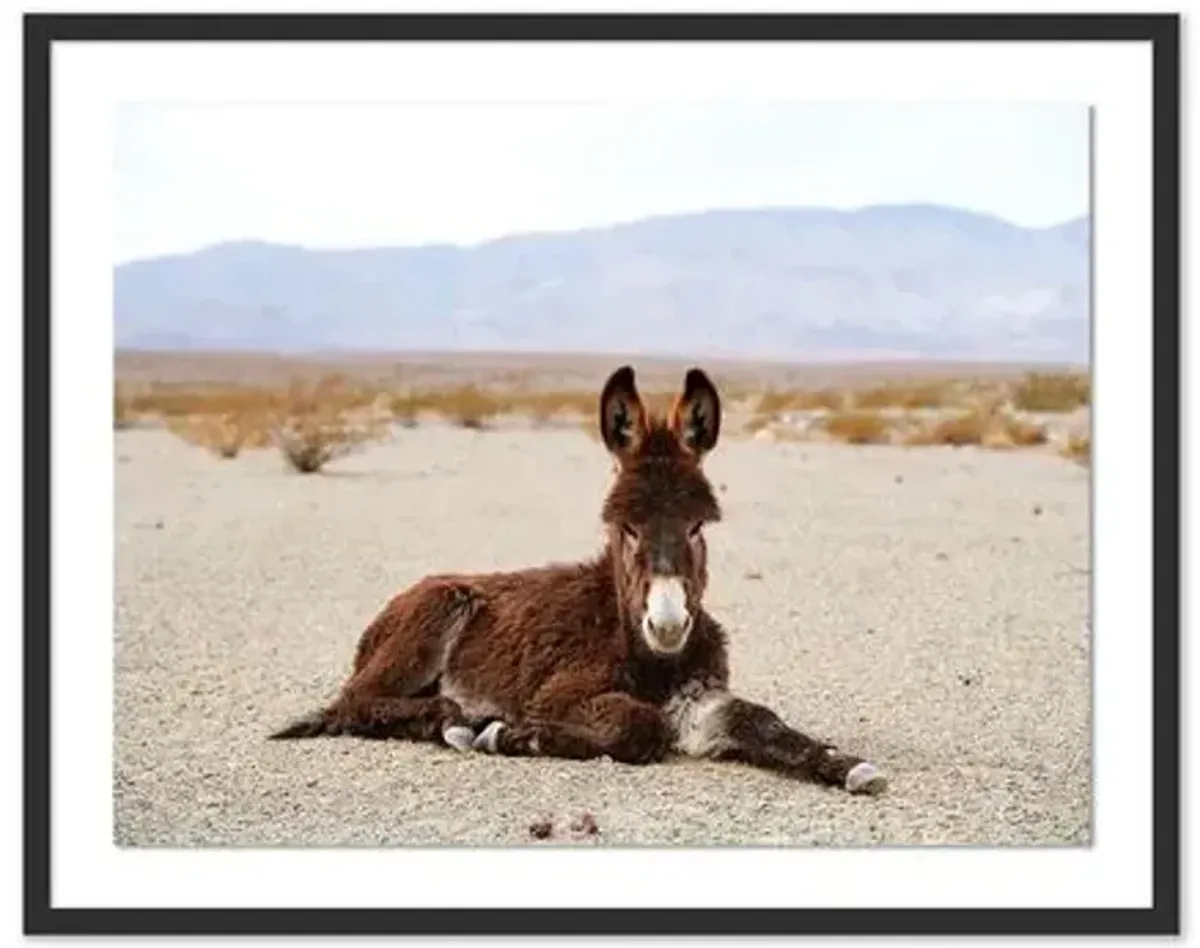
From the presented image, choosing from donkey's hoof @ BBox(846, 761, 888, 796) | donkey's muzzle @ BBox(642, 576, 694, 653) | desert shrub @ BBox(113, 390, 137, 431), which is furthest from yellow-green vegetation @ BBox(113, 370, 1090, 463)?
donkey's hoof @ BBox(846, 761, 888, 796)

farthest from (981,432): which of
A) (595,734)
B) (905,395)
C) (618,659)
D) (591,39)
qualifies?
(591,39)

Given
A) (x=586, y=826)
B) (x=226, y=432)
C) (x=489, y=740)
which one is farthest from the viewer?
(x=226, y=432)

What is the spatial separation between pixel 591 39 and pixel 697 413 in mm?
628

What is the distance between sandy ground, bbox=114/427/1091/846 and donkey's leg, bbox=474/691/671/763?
27 mm

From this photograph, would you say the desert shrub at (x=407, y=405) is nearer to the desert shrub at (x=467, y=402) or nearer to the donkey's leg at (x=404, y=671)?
the desert shrub at (x=467, y=402)

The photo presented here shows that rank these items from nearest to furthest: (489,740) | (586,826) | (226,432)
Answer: (586,826), (489,740), (226,432)

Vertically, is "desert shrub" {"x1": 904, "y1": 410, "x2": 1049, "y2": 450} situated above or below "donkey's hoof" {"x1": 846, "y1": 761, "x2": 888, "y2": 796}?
above

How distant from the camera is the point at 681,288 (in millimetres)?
3922

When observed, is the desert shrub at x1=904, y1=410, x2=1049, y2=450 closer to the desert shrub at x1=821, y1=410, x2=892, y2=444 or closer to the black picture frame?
the desert shrub at x1=821, y1=410, x2=892, y2=444

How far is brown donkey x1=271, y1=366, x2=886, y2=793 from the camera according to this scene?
12.7 ft

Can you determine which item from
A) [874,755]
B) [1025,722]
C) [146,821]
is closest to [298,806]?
[146,821]

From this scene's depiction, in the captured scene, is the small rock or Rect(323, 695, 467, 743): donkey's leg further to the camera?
Rect(323, 695, 467, 743): donkey's leg

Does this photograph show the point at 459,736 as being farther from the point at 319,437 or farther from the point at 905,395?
the point at 905,395
